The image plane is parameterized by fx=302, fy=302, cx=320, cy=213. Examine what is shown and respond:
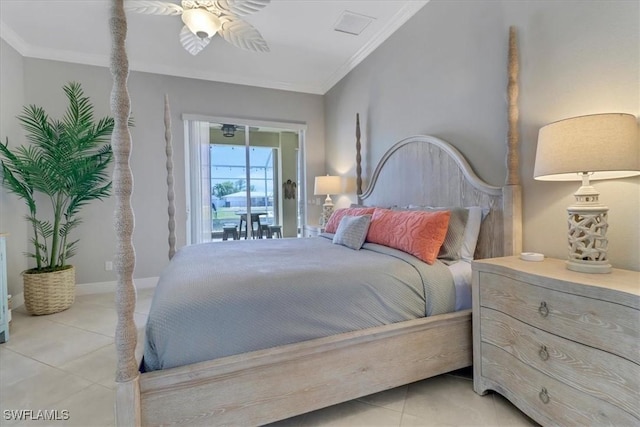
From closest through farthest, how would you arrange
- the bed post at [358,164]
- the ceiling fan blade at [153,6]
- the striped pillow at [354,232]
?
the ceiling fan blade at [153,6], the striped pillow at [354,232], the bed post at [358,164]

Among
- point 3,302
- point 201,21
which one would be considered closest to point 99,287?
point 3,302

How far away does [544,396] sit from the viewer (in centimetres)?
132

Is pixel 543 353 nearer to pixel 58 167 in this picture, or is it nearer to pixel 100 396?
pixel 100 396

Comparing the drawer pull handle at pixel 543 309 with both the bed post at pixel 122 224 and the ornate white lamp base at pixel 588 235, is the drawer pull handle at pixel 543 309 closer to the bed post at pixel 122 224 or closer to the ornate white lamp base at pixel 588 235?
the ornate white lamp base at pixel 588 235

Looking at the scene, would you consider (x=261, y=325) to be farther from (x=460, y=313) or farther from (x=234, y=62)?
(x=234, y=62)

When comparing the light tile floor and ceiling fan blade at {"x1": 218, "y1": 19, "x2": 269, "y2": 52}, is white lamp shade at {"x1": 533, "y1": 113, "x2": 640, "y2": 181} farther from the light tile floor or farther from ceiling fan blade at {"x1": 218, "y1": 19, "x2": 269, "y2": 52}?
ceiling fan blade at {"x1": 218, "y1": 19, "x2": 269, "y2": 52}

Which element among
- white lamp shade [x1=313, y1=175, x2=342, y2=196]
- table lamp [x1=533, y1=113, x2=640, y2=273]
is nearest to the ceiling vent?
white lamp shade [x1=313, y1=175, x2=342, y2=196]

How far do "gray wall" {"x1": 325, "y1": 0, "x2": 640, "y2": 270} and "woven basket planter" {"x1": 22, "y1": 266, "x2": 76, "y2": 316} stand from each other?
3.60 meters

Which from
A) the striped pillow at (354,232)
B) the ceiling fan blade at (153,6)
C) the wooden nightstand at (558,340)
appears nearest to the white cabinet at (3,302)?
the ceiling fan blade at (153,6)

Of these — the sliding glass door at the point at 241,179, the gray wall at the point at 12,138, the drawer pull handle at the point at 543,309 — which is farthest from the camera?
the sliding glass door at the point at 241,179

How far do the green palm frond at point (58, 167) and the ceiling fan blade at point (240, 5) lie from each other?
84.5 inches

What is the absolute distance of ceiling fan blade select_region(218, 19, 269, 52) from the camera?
230 cm

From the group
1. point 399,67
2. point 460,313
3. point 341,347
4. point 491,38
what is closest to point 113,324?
point 341,347

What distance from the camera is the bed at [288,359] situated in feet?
3.56
